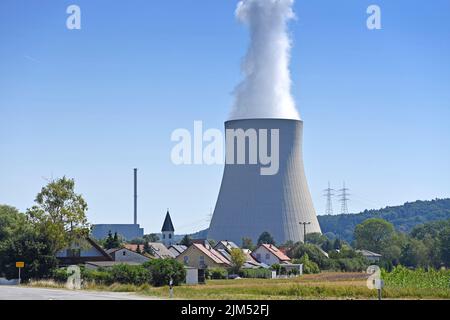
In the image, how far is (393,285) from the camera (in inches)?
1185

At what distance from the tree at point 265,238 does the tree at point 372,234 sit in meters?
21.3

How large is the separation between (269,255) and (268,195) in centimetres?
1037

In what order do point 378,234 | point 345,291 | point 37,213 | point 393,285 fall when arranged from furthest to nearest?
point 378,234
point 37,213
point 393,285
point 345,291

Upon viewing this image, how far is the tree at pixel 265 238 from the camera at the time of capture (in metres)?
63.6

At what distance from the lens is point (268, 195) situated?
55.8 meters

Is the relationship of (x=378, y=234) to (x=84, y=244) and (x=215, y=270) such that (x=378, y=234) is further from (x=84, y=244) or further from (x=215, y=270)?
(x=84, y=244)

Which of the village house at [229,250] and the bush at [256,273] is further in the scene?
the village house at [229,250]

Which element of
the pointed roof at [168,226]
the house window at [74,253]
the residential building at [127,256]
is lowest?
the residential building at [127,256]

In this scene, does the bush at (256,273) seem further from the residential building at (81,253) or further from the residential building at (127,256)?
the residential building at (81,253)

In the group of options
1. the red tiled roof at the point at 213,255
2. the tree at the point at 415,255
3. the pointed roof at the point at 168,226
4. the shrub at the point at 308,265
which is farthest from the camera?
the pointed roof at the point at 168,226

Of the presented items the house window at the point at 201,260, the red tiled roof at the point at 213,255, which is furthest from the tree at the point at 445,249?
the house window at the point at 201,260

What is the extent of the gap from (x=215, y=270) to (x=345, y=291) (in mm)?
22558

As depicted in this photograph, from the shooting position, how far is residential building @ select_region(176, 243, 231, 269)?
179 feet
